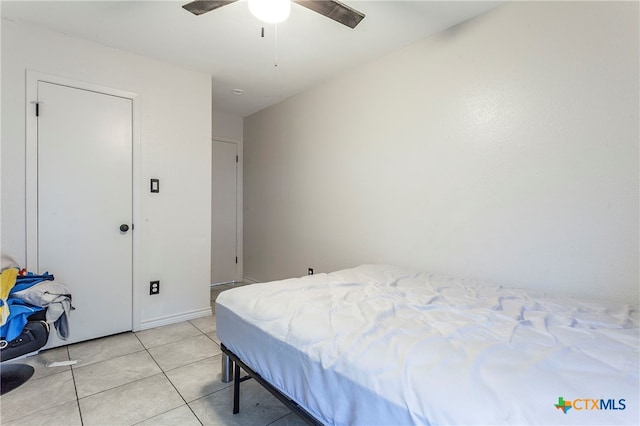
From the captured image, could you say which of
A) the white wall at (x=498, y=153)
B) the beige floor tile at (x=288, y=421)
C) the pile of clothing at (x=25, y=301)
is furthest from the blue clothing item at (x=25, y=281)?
the white wall at (x=498, y=153)

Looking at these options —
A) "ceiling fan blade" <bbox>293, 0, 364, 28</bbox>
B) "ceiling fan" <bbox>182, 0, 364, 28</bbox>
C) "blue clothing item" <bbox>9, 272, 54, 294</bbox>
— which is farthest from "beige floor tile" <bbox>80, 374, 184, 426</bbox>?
"ceiling fan blade" <bbox>293, 0, 364, 28</bbox>

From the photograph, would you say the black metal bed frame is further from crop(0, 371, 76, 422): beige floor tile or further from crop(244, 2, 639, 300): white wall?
crop(244, 2, 639, 300): white wall

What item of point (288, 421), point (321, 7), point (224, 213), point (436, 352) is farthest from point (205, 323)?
point (321, 7)

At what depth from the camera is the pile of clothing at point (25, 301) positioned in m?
1.69

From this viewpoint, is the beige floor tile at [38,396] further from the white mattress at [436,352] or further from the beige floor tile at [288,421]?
the beige floor tile at [288,421]

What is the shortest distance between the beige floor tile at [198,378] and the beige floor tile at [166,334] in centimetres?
53

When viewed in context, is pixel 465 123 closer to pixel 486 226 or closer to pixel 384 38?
pixel 486 226

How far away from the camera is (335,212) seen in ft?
10.3

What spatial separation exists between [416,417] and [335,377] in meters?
0.30

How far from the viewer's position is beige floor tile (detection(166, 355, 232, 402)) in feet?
6.02

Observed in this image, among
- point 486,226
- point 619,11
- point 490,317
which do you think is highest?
point 619,11

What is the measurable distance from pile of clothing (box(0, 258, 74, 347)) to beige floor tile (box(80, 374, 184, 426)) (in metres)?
0.53

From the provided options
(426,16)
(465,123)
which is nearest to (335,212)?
(465,123)

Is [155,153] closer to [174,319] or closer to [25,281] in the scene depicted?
[25,281]
